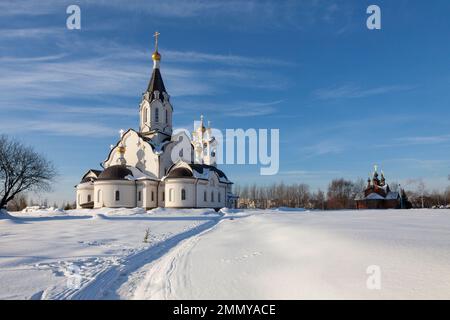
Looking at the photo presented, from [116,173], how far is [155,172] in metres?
4.57

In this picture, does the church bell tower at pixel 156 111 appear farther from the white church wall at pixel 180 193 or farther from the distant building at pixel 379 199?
the distant building at pixel 379 199

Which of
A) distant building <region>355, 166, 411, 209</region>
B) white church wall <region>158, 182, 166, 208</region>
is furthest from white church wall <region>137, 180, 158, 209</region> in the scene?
distant building <region>355, 166, 411, 209</region>

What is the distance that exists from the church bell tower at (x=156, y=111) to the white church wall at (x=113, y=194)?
728 centimetres

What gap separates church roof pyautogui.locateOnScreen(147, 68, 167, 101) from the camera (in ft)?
140

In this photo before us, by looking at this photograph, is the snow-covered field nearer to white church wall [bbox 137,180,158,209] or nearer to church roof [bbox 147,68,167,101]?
white church wall [bbox 137,180,158,209]

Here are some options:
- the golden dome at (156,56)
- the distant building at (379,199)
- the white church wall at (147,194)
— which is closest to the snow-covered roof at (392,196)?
the distant building at (379,199)

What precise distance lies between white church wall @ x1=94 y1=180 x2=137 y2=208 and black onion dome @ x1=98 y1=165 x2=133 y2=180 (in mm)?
465

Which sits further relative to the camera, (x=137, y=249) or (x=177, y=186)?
(x=177, y=186)

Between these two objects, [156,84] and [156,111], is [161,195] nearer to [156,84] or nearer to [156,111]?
[156,111]

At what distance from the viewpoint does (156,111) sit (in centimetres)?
4266
